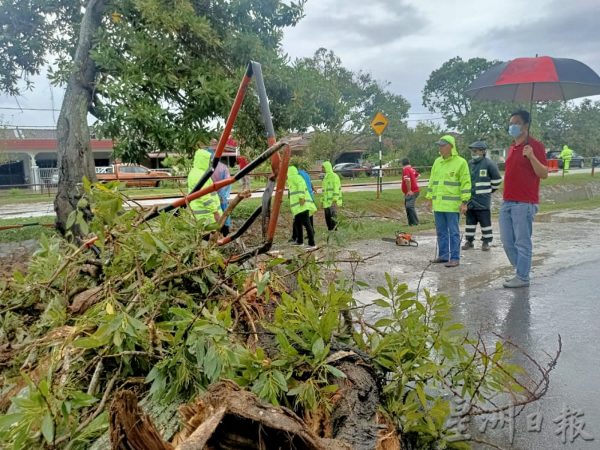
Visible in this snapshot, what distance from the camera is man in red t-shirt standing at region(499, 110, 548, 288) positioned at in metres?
5.12

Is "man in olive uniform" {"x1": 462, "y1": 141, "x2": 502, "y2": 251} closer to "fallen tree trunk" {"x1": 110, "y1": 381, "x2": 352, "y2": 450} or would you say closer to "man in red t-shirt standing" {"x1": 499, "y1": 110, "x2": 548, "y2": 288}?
"man in red t-shirt standing" {"x1": 499, "y1": 110, "x2": 548, "y2": 288}

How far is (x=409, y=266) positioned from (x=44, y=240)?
4769mm

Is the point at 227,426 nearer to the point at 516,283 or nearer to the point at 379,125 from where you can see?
the point at 516,283

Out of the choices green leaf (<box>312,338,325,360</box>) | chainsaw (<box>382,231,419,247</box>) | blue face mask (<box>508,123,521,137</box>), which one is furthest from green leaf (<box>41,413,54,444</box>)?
chainsaw (<box>382,231,419,247</box>)

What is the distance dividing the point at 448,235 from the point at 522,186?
162cm

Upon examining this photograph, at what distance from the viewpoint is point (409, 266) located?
6539mm

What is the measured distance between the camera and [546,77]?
16.8ft

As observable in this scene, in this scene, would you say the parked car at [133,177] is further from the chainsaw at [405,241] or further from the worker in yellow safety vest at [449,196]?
the chainsaw at [405,241]

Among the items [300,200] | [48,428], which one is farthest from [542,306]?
[300,200]

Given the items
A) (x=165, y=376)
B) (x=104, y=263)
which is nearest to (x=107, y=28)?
(x=104, y=263)

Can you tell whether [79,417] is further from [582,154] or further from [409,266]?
[582,154]

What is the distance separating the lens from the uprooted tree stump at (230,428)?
1.25 metres

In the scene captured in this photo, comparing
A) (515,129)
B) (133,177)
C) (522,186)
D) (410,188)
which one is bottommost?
(410,188)

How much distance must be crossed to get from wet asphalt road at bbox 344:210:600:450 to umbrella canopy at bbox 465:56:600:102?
2.16m
